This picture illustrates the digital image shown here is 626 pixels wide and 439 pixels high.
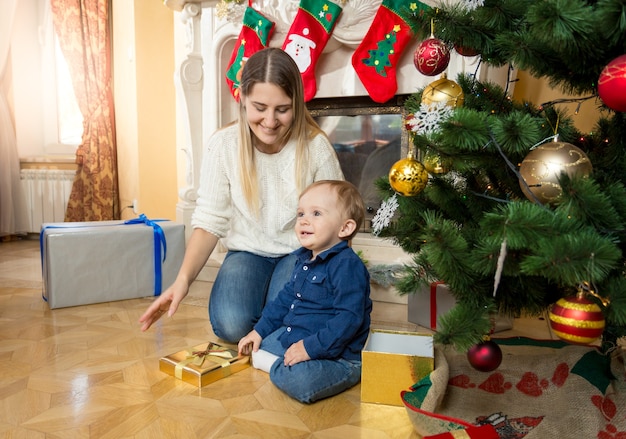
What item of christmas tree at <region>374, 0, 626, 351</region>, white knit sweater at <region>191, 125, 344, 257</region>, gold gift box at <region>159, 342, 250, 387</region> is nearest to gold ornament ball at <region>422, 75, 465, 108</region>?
christmas tree at <region>374, 0, 626, 351</region>

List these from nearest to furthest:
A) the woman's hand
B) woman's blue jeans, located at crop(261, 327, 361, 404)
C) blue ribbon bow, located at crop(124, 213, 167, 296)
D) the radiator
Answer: woman's blue jeans, located at crop(261, 327, 361, 404) → the woman's hand → blue ribbon bow, located at crop(124, 213, 167, 296) → the radiator

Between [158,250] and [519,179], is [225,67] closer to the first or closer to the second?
[158,250]

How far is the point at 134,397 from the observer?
1.19m

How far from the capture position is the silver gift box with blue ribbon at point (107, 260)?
1.90 m

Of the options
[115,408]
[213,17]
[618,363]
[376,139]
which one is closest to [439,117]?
[618,363]

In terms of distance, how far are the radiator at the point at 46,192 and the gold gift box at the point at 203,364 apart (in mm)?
2491

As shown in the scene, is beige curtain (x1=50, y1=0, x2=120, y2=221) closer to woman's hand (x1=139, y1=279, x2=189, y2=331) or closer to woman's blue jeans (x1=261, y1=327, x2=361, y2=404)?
woman's hand (x1=139, y1=279, x2=189, y2=331)

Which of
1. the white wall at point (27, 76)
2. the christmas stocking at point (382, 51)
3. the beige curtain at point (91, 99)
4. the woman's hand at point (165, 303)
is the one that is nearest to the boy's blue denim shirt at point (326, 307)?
the woman's hand at point (165, 303)

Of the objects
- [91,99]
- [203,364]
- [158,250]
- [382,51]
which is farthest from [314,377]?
[91,99]

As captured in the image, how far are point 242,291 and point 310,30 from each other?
119 cm

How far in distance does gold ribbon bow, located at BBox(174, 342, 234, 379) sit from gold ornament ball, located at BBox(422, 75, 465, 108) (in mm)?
776

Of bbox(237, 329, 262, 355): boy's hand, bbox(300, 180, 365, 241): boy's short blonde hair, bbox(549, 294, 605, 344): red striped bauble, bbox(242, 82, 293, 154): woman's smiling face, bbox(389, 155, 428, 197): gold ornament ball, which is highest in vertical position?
bbox(242, 82, 293, 154): woman's smiling face

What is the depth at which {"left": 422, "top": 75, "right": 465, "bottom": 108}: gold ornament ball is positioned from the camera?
106 centimetres

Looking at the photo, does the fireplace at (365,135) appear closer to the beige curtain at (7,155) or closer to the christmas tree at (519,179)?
the christmas tree at (519,179)
